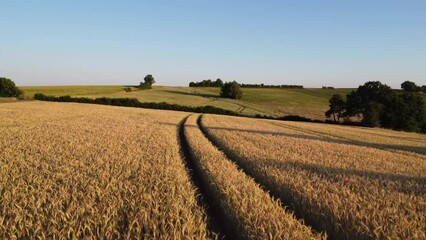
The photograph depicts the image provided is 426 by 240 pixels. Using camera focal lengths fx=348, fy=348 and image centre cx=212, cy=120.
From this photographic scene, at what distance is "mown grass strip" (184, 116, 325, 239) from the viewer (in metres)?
5.21

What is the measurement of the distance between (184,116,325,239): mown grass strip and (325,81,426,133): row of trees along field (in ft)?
192

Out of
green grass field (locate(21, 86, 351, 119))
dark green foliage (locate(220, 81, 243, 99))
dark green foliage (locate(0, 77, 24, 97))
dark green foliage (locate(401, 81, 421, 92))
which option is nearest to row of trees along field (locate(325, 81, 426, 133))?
green grass field (locate(21, 86, 351, 119))

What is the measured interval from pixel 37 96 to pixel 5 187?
201 feet

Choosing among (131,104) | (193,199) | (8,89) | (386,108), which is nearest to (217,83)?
(8,89)

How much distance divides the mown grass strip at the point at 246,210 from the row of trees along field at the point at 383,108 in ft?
192

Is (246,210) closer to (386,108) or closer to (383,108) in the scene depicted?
(383,108)

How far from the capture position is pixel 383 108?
63344 millimetres

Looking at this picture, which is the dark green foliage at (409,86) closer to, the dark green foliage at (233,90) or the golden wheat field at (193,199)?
the dark green foliage at (233,90)

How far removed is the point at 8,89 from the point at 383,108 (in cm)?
7509

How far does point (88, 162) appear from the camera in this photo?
10047 mm

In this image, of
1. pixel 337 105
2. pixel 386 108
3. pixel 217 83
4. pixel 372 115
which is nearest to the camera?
pixel 372 115

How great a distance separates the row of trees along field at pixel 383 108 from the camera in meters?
61.9

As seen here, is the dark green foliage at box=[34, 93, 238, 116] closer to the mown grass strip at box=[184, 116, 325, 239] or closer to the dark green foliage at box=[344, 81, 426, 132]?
the dark green foliage at box=[344, 81, 426, 132]

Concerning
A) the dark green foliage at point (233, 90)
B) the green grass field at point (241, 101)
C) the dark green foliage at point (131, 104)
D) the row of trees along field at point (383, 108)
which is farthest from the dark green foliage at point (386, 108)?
the dark green foliage at point (233, 90)
